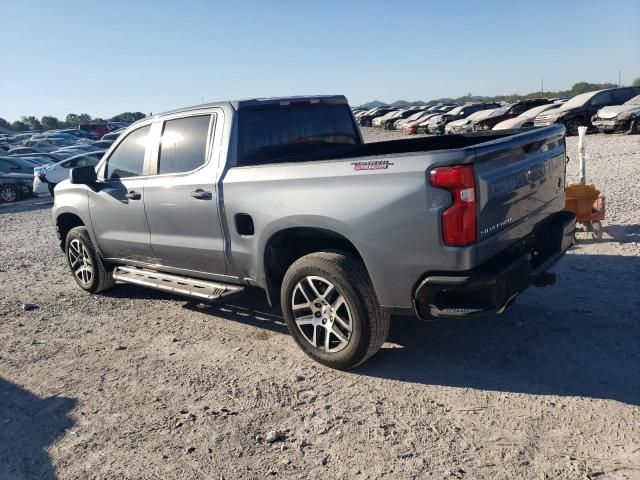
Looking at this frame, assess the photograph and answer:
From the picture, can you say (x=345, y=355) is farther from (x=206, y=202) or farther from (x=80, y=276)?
(x=80, y=276)

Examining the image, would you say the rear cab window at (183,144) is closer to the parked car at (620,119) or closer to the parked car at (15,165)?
the parked car at (15,165)

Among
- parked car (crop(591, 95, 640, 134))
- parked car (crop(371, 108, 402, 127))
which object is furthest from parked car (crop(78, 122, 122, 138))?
parked car (crop(591, 95, 640, 134))

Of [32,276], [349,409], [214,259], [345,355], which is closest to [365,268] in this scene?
[345,355]

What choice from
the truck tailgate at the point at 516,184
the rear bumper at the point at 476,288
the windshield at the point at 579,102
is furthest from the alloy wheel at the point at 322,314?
the windshield at the point at 579,102

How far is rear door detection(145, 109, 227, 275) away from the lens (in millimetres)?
4594

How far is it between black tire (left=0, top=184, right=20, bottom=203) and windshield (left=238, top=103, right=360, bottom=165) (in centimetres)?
1633

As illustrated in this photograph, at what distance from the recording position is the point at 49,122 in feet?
276

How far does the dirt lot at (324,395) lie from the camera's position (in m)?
2.99

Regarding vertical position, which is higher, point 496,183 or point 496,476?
point 496,183

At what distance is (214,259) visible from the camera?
4676 millimetres

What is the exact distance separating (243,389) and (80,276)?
11.9 feet

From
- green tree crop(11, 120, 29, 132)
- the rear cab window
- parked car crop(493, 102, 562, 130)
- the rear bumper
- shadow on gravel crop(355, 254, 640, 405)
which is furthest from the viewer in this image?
green tree crop(11, 120, 29, 132)

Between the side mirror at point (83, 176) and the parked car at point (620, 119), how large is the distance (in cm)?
1880

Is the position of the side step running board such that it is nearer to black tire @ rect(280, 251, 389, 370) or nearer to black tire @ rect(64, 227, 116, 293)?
black tire @ rect(64, 227, 116, 293)
